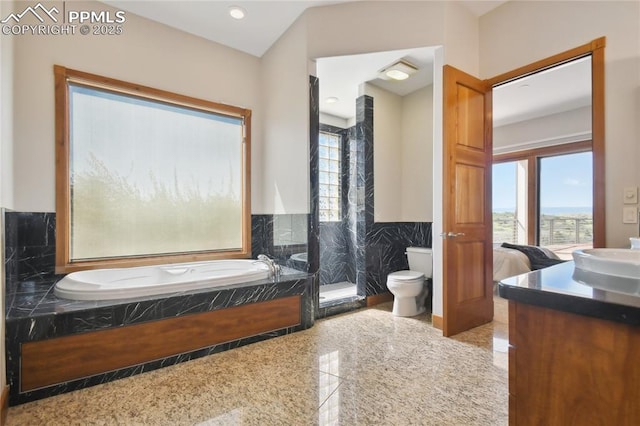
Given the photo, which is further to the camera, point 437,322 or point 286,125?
point 286,125

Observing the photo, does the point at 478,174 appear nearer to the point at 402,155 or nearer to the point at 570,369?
the point at 402,155

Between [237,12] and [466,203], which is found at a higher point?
[237,12]

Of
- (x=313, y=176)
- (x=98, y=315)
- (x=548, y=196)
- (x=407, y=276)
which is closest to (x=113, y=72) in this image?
(x=313, y=176)

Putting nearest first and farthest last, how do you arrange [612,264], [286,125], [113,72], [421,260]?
[612,264] → [113,72] → [286,125] → [421,260]

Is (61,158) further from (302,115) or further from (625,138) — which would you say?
(625,138)

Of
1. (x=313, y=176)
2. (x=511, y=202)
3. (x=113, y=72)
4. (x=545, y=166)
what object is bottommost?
(x=511, y=202)

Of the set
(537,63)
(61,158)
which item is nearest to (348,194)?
(537,63)

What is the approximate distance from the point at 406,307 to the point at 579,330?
2406 mm

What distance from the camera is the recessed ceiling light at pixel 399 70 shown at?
298 centimetres

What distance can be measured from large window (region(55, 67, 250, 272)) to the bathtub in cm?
17

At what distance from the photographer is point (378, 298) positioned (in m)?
3.58

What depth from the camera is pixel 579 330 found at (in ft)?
2.58

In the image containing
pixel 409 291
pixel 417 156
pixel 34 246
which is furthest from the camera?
pixel 417 156

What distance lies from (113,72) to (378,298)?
11.9 feet
